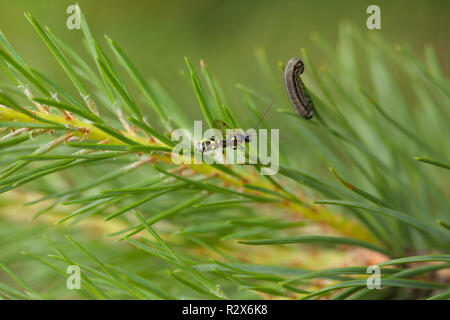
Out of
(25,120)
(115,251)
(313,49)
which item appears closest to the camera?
(25,120)

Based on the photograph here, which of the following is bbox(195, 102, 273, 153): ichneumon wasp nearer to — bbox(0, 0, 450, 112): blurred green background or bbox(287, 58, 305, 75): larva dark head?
bbox(287, 58, 305, 75): larva dark head

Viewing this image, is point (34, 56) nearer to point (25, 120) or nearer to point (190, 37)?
point (190, 37)

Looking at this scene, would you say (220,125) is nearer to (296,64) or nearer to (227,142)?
(227,142)

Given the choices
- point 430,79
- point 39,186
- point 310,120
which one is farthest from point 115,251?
point 430,79

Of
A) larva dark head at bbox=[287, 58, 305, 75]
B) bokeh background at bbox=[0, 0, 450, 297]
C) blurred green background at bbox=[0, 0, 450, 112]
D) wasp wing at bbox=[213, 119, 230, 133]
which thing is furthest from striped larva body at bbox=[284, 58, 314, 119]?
blurred green background at bbox=[0, 0, 450, 112]

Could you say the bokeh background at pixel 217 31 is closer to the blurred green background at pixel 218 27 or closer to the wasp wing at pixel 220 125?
the blurred green background at pixel 218 27
